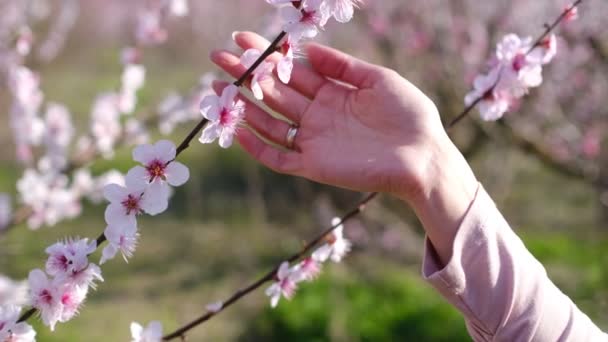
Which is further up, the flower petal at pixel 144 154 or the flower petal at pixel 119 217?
the flower petal at pixel 144 154

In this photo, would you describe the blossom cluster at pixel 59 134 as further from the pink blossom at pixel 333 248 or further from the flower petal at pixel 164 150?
the flower petal at pixel 164 150

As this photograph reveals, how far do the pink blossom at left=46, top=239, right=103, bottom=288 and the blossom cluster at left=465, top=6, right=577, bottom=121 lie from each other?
2.93ft

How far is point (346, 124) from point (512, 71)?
16.0 inches

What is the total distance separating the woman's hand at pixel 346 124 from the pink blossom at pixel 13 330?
20.9 inches

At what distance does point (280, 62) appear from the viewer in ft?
3.51

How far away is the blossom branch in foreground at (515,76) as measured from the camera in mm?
1455

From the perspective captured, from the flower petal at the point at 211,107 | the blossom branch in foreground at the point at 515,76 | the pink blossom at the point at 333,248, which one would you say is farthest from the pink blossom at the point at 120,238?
the blossom branch in foreground at the point at 515,76

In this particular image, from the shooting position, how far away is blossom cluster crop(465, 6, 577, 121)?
1.46 m

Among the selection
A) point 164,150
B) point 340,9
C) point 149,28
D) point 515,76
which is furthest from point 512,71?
point 149,28

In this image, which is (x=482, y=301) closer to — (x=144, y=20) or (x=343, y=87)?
(x=343, y=87)

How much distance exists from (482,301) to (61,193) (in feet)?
7.23

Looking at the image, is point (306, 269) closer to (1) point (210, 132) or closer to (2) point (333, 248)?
(2) point (333, 248)

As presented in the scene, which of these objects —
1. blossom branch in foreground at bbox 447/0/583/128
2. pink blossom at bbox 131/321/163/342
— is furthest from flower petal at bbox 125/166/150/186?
blossom branch in foreground at bbox 447/0/583/128

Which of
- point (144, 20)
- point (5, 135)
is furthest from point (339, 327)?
point (5, 135)
